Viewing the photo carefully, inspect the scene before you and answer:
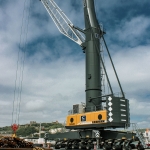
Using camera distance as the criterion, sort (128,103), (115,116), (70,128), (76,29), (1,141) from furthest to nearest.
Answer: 1. (76,29)
2. (70,128)
3. (128,103)
4. (115,116)
5. (1,141)

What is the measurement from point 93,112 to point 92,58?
8.89 m

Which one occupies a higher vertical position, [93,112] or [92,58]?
Answer: [92,58]

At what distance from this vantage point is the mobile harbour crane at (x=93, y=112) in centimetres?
2669

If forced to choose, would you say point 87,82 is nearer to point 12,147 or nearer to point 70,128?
point 70,128

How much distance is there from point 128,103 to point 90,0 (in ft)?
59.8

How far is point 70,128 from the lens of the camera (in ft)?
105

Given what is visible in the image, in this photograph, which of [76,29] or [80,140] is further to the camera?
[76,29]

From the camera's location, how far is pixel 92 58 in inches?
1319

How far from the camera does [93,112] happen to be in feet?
94.3

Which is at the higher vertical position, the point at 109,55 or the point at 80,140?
the point at 109,55

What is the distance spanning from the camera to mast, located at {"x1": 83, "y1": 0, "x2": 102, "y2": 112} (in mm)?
32094

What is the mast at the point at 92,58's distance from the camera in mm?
32094

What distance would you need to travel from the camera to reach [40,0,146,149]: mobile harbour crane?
2669 cm

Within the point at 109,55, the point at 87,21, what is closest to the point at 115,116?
the point at 109,55
